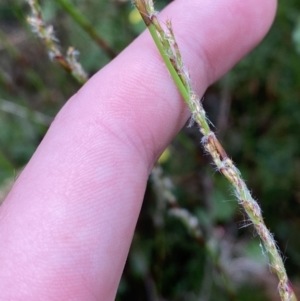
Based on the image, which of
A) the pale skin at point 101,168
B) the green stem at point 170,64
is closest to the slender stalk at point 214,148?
the green stem at point 170,64

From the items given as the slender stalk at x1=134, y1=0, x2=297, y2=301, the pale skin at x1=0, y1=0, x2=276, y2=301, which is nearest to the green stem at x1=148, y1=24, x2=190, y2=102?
the slender stalk at x1=134, y1=0, x2=297, y2=301

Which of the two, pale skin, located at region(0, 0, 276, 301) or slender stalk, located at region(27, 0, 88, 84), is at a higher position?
slender stalk, located at region(27, 0, 88, 84)

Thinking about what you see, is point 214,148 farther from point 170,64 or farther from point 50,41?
point 50,41

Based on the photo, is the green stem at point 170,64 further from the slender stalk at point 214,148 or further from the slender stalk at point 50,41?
the slender stalk at point 50,41

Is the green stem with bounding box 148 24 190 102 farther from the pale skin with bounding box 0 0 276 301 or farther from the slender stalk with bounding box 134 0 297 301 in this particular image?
the pale skin with bounding box 0 0 276 301

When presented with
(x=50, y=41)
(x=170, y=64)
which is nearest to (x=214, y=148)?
(x=170, y=64)
